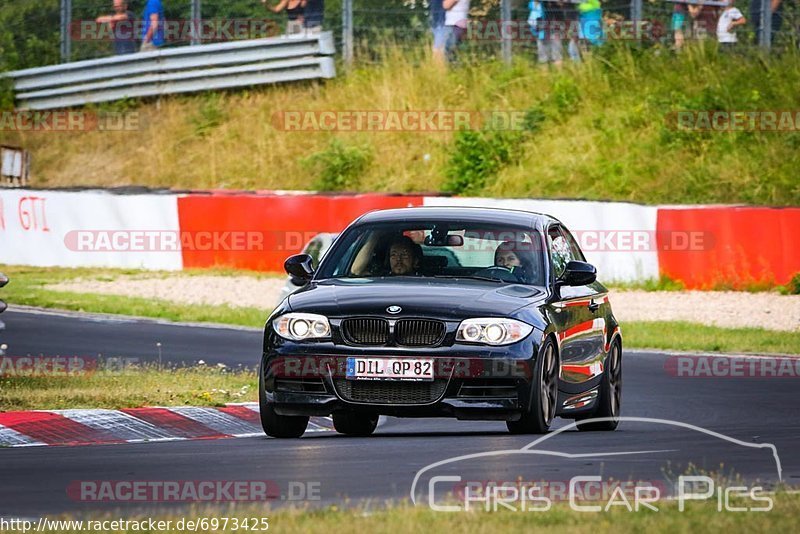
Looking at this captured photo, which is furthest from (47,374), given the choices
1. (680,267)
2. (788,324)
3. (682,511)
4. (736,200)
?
(736,200)

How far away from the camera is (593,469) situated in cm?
836

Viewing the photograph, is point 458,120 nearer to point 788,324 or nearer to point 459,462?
point 788,324

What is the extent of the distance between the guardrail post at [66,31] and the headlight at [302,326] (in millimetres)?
26339

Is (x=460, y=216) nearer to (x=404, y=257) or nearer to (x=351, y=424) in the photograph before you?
(x=404, y=257)

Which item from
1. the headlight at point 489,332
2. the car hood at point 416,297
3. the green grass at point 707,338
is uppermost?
the car hood at point 416,297

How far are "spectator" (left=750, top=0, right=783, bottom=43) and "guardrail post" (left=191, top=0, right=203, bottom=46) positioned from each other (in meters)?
10.8

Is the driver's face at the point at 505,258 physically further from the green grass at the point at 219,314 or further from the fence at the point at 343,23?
the fence at the point at 343,23

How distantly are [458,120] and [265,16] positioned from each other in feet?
15.5

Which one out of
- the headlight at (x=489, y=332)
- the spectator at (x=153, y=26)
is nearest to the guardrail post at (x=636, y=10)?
the spectator at (x=153, y=26)

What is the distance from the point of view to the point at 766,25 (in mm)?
30203

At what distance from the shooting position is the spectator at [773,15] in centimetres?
2922

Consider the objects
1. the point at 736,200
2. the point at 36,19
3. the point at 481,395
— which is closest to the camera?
the point at 481,395

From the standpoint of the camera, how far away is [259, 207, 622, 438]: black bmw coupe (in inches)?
378

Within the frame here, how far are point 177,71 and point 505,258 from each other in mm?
26948
